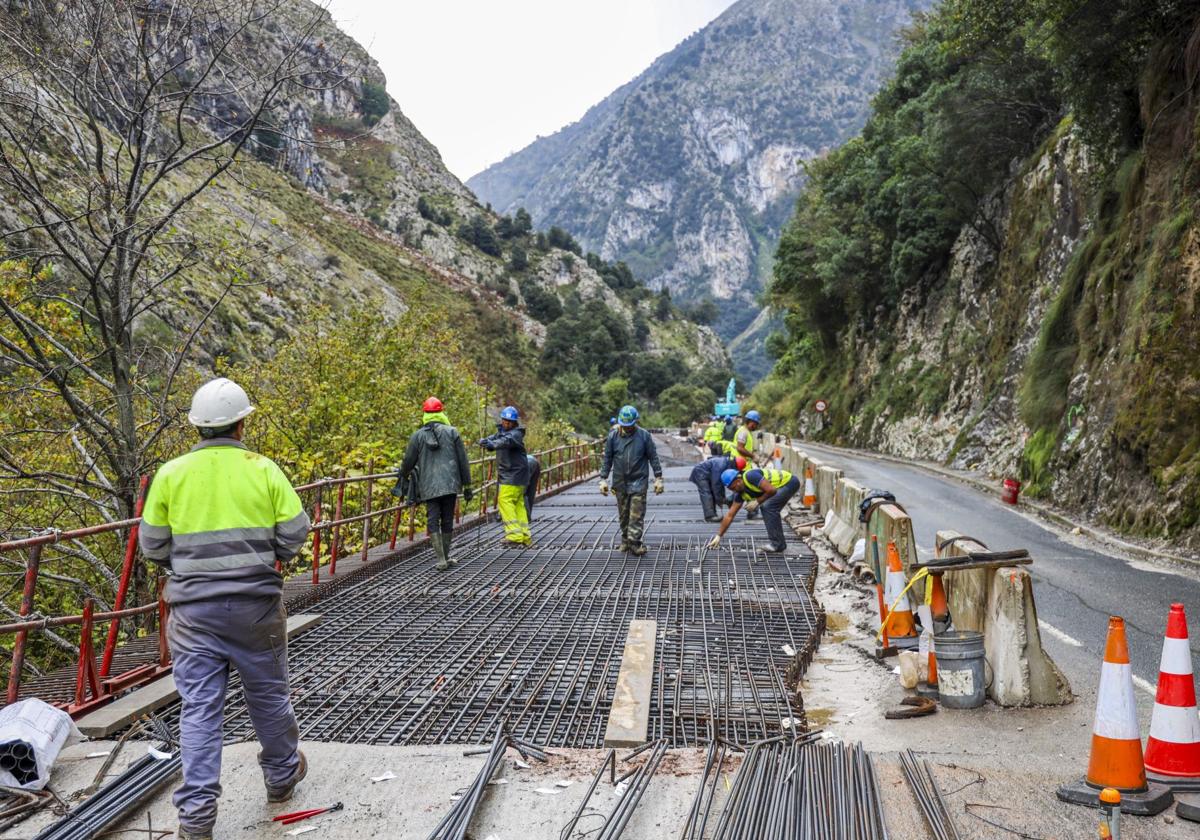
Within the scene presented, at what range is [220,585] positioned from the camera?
144 inches

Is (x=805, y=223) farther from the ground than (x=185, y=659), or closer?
farther from the ground

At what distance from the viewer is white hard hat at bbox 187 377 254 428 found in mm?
3830

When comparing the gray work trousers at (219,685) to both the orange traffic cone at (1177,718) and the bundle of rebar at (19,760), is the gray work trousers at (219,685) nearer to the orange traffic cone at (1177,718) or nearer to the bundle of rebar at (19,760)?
the bundle of rebar at (19,760)

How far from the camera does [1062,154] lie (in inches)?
1003

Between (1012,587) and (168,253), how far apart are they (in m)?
8.02

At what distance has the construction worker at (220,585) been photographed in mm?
3594

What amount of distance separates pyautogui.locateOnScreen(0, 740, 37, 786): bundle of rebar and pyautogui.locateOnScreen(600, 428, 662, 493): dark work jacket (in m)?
7.27

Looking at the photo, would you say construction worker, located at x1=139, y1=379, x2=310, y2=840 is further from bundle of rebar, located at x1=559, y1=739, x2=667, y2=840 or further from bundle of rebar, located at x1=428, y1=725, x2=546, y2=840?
bundle of rebar, located at x1=559, y1=739, x2=667, y2=840

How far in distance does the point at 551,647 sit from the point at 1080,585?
6456mm

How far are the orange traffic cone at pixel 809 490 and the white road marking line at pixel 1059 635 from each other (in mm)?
7229

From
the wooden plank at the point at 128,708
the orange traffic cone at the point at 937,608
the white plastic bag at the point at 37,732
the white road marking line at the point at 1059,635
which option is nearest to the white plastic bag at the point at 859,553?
the white road marking line at the point at 1059,635

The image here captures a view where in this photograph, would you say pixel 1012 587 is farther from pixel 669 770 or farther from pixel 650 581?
pixel 650 581

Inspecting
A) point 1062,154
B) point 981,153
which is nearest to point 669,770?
point 1062,154

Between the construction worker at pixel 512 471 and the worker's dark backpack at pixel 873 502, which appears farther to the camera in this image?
the construction worker at pixel 512 471
